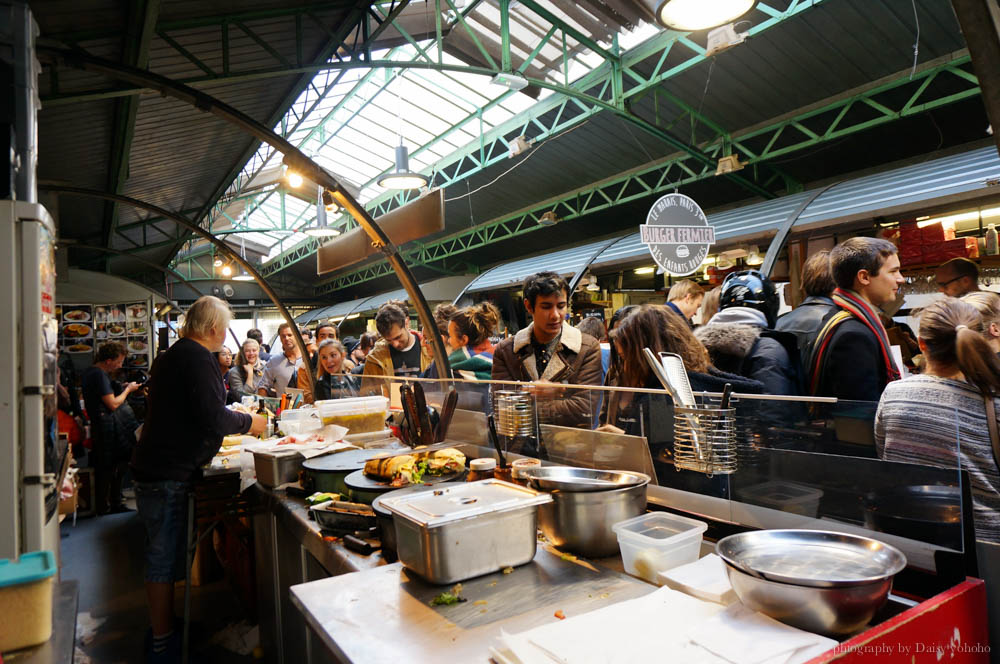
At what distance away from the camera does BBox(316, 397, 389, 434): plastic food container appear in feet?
11.4

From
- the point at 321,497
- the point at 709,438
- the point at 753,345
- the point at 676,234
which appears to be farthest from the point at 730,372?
the point at 676,234

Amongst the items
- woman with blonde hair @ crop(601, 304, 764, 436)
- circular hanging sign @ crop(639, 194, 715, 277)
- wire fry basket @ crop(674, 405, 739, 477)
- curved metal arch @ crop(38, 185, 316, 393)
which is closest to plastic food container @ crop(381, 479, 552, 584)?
wire fry basket @ crop(674, 405, 739, 477)

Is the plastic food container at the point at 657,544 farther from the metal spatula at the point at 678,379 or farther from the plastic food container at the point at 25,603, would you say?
the plastic food container at the point at 25,603

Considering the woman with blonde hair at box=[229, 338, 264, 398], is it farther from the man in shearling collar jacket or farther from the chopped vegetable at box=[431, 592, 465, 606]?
the chopped vegetable at box=[431, 592, 465, 606]

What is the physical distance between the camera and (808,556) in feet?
4.06

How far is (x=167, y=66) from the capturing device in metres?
5.31

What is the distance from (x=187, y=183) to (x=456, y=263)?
332 inches

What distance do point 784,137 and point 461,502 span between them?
Answer: 350 inches

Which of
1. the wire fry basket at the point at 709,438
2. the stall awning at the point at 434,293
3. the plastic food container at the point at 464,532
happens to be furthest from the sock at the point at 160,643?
the stall awning at the point at 434,293

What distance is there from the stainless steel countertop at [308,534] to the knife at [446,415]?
0.68 m

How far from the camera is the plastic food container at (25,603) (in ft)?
4.49

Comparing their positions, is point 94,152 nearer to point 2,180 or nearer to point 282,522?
point 2,180

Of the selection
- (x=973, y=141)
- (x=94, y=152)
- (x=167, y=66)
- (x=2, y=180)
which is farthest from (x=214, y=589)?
(x=973, y=141)

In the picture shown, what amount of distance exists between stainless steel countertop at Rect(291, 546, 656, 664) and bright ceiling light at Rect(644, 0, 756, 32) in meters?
2.95
